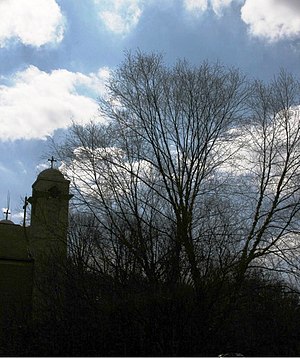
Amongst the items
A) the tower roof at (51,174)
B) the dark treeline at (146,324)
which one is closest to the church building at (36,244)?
the tower roof at (51,174)

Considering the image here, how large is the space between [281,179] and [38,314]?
8.39m

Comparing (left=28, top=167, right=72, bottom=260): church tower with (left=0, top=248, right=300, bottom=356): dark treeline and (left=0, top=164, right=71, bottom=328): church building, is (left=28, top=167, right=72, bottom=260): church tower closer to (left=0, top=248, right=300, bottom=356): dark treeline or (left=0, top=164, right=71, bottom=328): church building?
(left=0, top=164, right=71, bottom=328): church building

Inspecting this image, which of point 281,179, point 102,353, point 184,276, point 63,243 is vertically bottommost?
point 102,353

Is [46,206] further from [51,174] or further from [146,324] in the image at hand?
[146,324]

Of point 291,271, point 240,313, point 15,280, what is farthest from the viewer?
point 15,280

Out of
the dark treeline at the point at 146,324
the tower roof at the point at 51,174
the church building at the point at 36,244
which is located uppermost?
the tower roof at the point at 51,174

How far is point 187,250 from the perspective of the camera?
1510 cm

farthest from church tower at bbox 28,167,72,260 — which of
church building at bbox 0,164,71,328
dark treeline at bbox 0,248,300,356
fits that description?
dark treeline at bbox 0,248,300,356

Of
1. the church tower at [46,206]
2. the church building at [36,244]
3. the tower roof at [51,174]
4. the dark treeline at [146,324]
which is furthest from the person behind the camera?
the tower roof at [51,174]

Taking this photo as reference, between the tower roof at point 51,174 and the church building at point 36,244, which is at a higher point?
the tower roof at point 51,174

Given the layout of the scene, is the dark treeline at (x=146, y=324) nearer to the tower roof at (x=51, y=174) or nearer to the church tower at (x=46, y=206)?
the church tower at (x=46, y=206)

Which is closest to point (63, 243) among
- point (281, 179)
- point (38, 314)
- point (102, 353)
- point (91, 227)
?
point (91, 227)

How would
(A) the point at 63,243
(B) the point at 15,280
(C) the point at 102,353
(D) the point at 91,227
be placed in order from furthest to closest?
(B) the point at 15,280, (A) the point at 63,243, (D) the point at 91,227, (C) the point at 102,353

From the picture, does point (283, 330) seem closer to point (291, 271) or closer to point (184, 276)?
point (291, 271)
